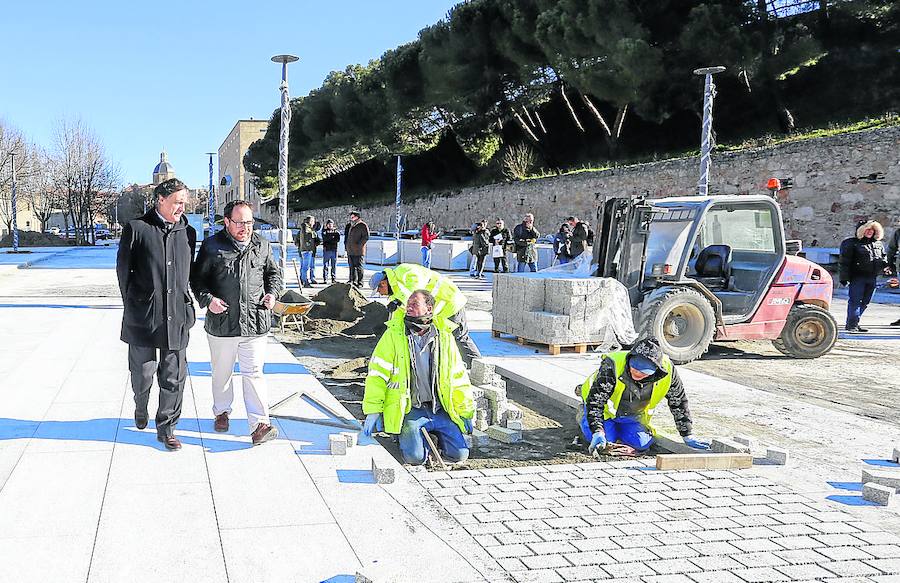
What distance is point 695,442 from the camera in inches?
206

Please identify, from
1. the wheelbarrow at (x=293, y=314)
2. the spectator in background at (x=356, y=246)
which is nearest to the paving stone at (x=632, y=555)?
the wheelbarrow at (x=293, y=314)

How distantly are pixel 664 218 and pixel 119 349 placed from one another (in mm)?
6778

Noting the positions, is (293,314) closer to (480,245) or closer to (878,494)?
(878,494)

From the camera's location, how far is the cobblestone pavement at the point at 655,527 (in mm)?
3373

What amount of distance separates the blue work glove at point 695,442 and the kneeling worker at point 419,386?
1.54 m

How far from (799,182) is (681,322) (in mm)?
14921

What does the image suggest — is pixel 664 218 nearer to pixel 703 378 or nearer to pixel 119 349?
pixel 703 378

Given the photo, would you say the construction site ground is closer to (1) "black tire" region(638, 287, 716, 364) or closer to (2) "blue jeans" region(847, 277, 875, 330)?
(1) "black tire" region(638, 287, 716, 364)

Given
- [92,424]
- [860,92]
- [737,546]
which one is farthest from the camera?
[860,92]

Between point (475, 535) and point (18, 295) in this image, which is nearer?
point (475, 535)

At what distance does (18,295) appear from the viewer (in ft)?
47.6

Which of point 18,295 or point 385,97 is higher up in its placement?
point 385,97

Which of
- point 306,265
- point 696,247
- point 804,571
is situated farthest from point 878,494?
point 306,265

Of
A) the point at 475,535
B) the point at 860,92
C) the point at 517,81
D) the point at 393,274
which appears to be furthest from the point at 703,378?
the point at 517,81
